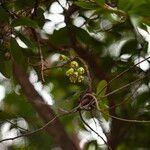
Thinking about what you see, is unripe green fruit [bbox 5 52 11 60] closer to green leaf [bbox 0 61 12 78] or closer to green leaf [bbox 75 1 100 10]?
green leaf [bbox 0 61 12 78]

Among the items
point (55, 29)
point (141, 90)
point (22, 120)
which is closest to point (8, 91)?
point (22, 120)

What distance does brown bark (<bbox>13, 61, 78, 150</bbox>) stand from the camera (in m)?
1.42

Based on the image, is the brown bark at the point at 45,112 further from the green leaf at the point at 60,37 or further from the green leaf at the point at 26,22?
the green leaf at the point at 26,22

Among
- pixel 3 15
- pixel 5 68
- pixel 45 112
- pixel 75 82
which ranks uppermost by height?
pixel 3 15

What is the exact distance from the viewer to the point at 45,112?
55.9 inches

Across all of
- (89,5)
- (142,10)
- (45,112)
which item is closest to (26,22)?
(89,5)

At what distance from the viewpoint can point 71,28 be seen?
1311 millimetres

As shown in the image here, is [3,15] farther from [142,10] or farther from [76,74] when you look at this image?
[142,10]

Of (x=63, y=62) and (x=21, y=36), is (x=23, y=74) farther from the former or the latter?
(x=21, y=36)

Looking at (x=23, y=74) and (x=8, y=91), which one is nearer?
(x=23, y=74)

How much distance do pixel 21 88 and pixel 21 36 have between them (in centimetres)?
43

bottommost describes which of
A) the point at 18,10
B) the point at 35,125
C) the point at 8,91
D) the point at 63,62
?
the point at 35,125

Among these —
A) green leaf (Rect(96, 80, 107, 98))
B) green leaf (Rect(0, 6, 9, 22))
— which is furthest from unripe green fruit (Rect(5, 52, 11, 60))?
green leaf (Rect(96, 80, 107, 98))

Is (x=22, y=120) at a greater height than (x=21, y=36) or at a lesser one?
lesser
